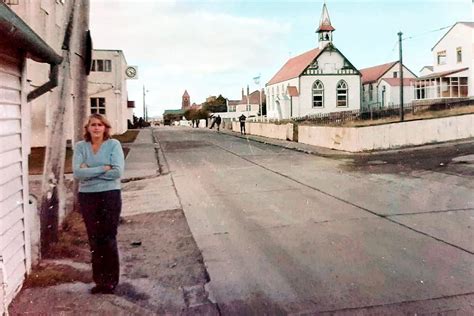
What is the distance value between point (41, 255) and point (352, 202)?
5664mm

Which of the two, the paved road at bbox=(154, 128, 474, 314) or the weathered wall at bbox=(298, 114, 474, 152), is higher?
the weathered wall at bbox=(298, 114, 474, 152)

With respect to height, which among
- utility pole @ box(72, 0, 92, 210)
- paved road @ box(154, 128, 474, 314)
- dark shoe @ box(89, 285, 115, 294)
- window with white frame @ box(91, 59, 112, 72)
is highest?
window with white frame @ box(91, 59, 112, 72)

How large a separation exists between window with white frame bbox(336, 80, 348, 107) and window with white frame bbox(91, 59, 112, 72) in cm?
2454

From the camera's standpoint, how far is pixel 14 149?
480 centimetres

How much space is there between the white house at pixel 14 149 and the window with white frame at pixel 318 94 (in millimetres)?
50175

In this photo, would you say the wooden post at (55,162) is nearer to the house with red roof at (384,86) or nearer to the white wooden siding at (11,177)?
the white wooden siding at (11,177)

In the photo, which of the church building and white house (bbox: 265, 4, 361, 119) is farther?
the church building

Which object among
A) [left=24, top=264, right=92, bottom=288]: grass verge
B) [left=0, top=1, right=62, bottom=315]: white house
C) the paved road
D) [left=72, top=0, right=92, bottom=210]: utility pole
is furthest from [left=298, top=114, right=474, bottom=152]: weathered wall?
[left=0, top=1, right=62, bottom=315]: white house

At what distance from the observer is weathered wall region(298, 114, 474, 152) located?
2045 cm

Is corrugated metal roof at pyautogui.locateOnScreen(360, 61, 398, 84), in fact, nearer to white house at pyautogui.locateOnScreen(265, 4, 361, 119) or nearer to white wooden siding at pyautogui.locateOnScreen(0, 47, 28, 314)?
white house at pyautogui.locateOnScreen(265, 4, 361, 119)

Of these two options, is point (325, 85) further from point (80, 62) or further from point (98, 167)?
point (98, 167)

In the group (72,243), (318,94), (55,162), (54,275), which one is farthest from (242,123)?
(54,275)

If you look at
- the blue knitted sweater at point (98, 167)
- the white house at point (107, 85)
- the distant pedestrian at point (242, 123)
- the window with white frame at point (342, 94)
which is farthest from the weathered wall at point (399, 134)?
the window with white frame at point (342, 94)

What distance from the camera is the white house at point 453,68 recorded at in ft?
139
